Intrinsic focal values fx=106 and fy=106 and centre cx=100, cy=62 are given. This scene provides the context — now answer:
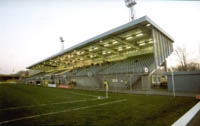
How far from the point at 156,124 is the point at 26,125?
4.83 meters

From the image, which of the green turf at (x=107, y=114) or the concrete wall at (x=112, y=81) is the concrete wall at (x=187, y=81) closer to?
the concrete wall at (x=112, y=81)

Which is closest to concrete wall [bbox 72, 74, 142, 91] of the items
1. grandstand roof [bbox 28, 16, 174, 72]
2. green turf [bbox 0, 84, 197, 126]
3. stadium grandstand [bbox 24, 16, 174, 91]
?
stadium grandstand [bbox 24, 16, 174, 91]

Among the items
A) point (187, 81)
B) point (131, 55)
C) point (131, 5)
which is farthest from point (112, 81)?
point (131, 5)

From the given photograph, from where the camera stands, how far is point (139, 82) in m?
18.5

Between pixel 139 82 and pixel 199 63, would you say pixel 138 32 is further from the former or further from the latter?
pixel 199 63

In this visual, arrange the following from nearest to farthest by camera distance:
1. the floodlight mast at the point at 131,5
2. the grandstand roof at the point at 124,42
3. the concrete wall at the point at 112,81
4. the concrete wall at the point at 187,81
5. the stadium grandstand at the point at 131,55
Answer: the concrete wall at the point at 187,81, the grandstand roof at the point at 124,42, the stadium grandstand at the point at 131,55, the concrete wall at the point at 112,81, the floodlight mast at the point at 131,5

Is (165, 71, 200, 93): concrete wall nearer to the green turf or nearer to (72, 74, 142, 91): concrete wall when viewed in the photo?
(72, 74, 142, 91): concrete wall

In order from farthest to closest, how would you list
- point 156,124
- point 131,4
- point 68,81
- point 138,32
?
1. point 68,81
2. point 131,4
3. point 138,32
4. point 156,124

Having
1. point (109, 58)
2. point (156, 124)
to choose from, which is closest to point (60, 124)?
point (156, 124)

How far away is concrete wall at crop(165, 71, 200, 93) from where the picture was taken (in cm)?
1247

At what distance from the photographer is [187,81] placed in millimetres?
13219

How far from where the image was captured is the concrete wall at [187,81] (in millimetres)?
12468

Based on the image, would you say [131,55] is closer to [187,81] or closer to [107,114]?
A: [187,81]

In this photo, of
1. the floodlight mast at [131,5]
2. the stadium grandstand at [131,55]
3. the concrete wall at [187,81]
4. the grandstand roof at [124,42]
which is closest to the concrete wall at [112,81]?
the stadium grandstand at [131,55]
